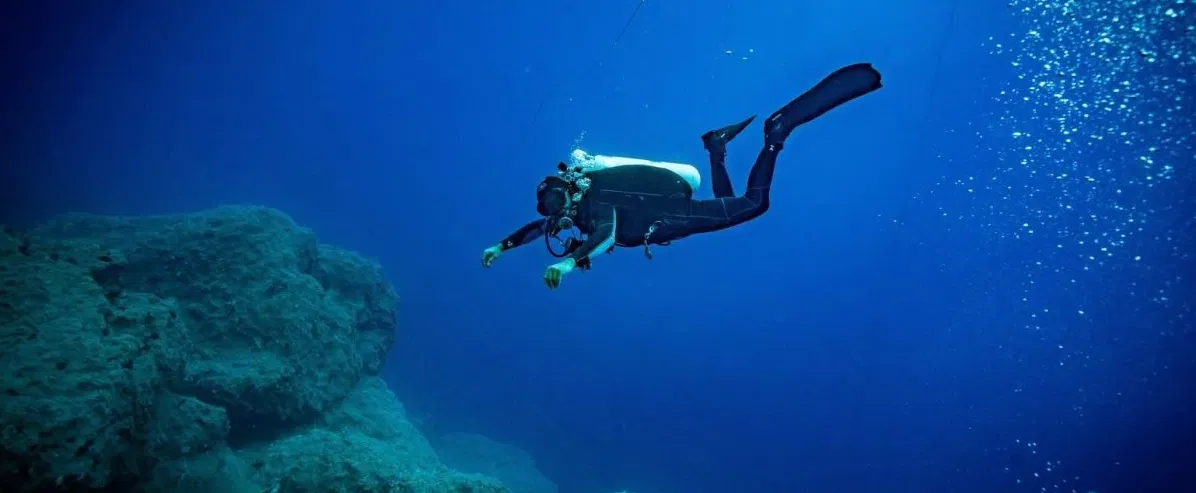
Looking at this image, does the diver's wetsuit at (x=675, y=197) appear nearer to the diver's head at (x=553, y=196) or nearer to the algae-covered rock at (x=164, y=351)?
the diver's head at (x=553, y=196)

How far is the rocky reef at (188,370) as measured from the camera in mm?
4637

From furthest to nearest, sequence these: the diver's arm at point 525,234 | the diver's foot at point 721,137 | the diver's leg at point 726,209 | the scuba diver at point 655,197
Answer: the diver's foot at point 721,137 < the diver's arm at point 525,234 < the diver's leg at point 726,209 < the scuba diver at point 655,197

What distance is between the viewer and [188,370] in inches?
305

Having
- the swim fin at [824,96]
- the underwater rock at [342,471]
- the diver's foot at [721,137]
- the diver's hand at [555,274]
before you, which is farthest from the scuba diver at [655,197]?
the underwater rock at [342,471]

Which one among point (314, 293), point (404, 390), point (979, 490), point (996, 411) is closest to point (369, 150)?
point (404, 390)

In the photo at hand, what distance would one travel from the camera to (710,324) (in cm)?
7475

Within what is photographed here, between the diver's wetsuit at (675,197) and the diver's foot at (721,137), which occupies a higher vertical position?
the diver's foot at (721,137)

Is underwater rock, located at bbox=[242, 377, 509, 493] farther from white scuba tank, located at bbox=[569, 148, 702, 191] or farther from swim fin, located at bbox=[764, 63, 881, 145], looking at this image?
swim fin, located at bbox=[764, 63, 881, 145]

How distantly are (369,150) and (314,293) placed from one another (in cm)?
8478

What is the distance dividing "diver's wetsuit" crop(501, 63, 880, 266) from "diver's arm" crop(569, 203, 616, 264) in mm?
13

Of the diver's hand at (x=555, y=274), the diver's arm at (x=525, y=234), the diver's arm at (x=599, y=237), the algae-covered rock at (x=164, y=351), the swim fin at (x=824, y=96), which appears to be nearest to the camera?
the diver's hand at (x=555, y=274)

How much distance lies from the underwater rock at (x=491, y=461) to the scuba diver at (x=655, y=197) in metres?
19.8

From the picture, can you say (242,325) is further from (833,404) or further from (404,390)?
(833,404)

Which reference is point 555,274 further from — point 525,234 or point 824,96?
point 824,96
